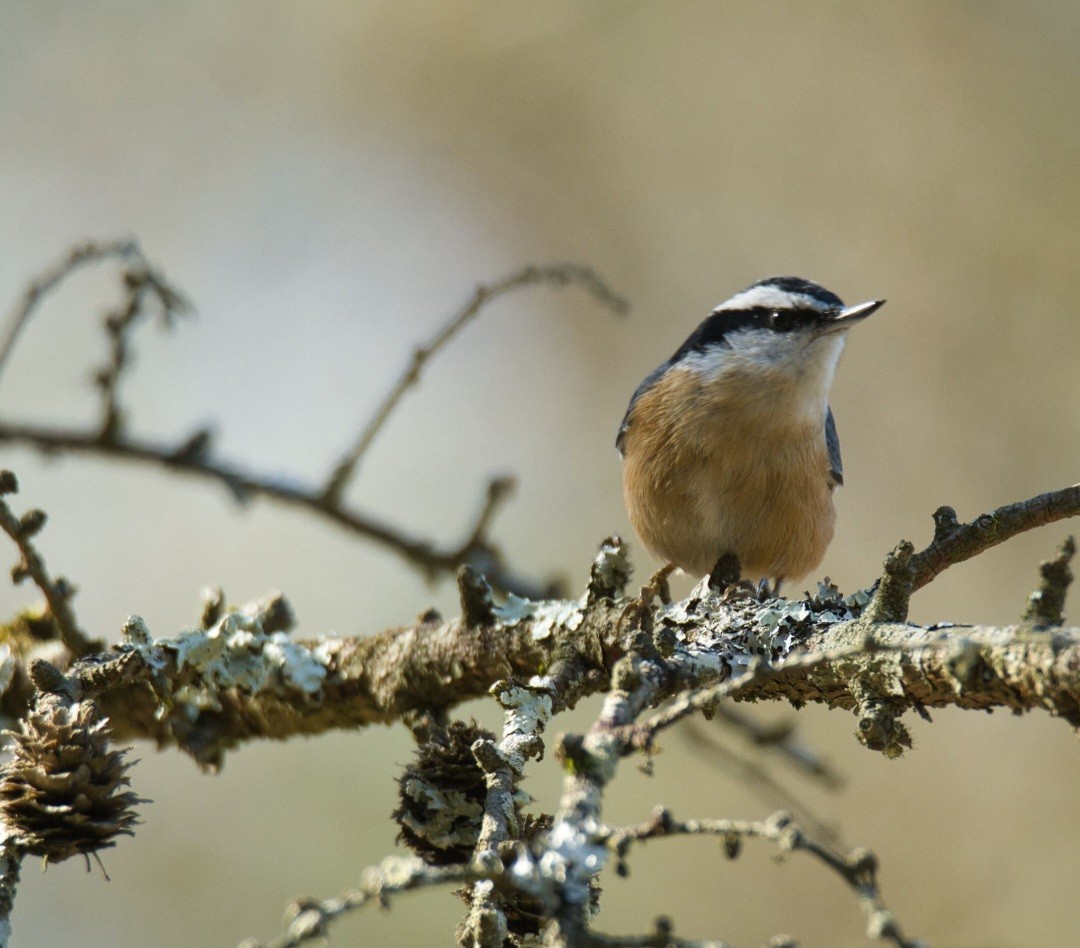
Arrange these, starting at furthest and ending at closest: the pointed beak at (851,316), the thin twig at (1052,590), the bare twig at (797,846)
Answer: the pointed beak at (851,316) → the thin twig at (1052,590) → the bare twig at (797,846)

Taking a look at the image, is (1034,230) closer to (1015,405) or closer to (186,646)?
(1015,405)

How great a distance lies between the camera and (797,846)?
4.00 feet

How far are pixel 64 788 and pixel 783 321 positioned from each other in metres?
3.18

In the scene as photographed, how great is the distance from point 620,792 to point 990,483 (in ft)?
8.86

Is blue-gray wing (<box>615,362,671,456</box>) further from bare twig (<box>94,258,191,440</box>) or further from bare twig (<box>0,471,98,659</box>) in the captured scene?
bare twig (<box>0,471,98,659</box>)

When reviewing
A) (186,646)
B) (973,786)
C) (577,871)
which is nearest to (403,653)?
(186,646)

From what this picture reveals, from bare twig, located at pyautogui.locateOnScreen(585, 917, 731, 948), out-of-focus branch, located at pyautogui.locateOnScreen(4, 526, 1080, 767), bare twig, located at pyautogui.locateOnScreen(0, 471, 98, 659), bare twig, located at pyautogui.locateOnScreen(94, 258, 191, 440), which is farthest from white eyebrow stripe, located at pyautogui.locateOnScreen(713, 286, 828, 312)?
bare twig, located at pyautogui.locateOnScreen(585, 917, 731, 948)

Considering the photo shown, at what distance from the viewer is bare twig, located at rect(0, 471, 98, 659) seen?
225 cm

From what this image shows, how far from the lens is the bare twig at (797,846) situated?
1.15 m

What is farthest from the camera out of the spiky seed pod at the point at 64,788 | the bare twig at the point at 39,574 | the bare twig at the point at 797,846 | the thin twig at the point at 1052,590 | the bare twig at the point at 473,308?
the bare twig at the point at 473,308

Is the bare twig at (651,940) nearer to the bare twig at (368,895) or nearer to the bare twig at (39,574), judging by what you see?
the bare twig at (368,895)

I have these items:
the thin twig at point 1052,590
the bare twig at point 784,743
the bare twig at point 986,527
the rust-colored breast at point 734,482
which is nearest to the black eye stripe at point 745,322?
the rust-colored breast at point 734,482

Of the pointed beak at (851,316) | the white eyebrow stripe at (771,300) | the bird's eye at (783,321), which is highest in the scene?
the white eyebrow stripe at (771,300)

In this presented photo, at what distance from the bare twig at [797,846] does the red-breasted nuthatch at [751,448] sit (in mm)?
2693
